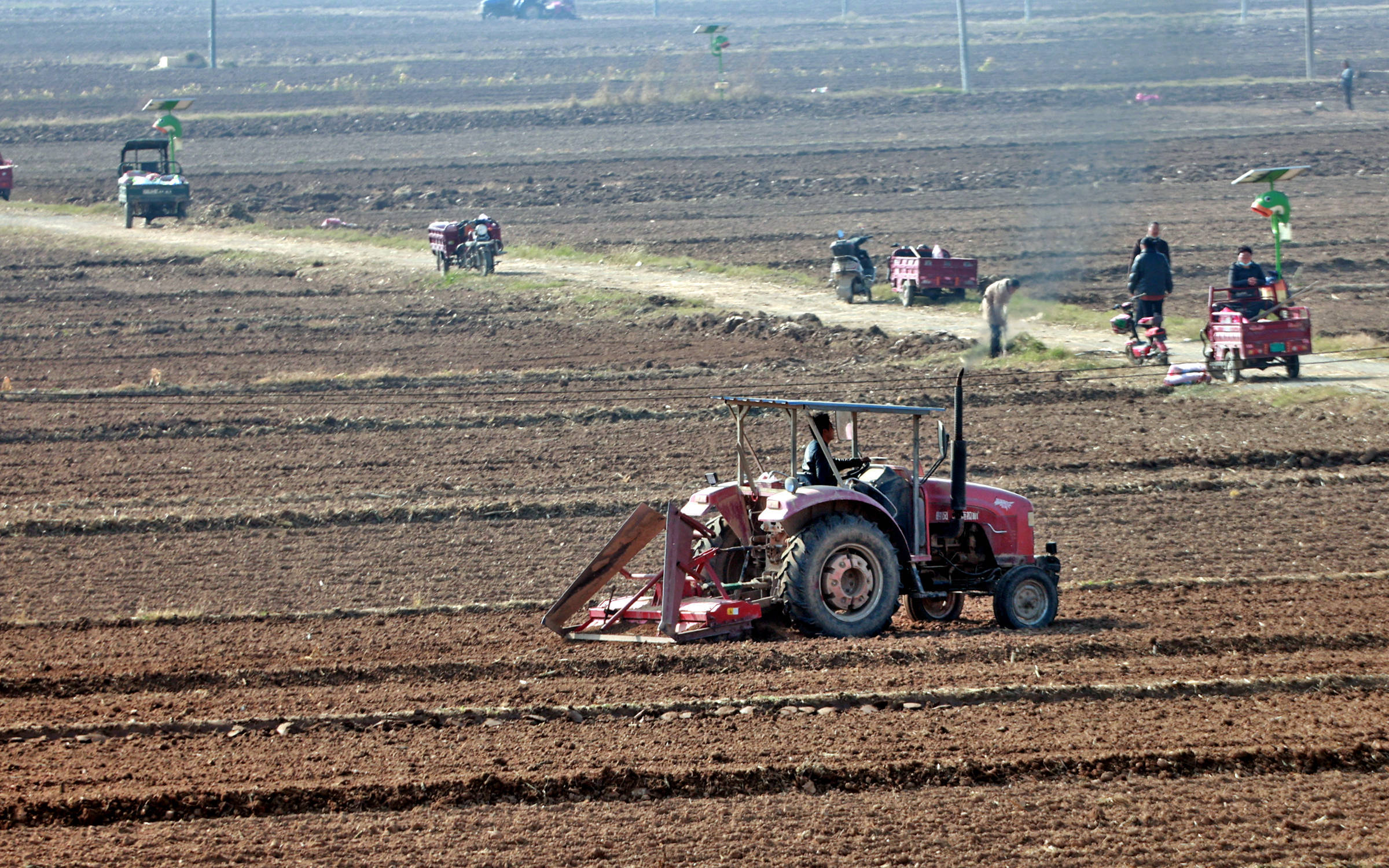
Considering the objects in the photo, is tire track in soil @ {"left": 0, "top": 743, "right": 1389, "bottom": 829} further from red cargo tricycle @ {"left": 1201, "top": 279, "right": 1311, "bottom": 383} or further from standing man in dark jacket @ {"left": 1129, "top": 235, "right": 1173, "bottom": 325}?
standing man in dark jacket @ {"left": 1129, "top": 235, "right": 1173, "bottom": 325}

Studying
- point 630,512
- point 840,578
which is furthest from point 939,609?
point 630,512

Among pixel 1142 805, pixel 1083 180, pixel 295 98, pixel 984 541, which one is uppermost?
pixel 295 98

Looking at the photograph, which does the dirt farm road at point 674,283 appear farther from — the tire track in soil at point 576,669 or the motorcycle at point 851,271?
the tire track in soil at point 576,669

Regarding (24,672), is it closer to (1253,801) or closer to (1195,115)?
(1253,801)

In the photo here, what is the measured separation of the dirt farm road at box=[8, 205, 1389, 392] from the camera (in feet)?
72.7

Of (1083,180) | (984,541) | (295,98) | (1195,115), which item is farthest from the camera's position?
(295,98)

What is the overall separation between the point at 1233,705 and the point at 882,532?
104 inches


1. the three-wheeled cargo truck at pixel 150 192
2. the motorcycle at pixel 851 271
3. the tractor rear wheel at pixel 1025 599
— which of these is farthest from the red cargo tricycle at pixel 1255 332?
the three-wheeled cargo truck at pixel 150 192

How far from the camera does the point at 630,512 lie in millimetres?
14539

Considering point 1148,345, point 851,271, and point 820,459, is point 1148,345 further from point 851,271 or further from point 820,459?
point 820,459

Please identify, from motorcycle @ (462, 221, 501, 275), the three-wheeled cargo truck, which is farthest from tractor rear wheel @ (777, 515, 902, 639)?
the three-wheeled cargo truck

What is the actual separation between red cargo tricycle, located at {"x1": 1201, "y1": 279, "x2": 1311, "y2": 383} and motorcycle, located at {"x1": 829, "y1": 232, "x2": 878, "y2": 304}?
7925mm

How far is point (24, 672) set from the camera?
31.2 feet

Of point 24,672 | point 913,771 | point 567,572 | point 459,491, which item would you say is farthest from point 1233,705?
point 459,491
